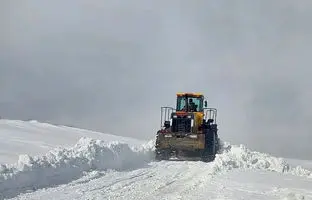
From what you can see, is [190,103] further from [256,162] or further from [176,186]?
[176,186]

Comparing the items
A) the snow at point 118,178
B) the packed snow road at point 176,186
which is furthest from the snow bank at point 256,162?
the packed snow road at point 176,186

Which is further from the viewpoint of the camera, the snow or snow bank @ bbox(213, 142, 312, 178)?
snow bank @ bbox(213, 142, 312, 178)

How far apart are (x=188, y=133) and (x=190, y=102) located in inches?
107

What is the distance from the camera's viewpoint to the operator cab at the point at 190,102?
2583 cm

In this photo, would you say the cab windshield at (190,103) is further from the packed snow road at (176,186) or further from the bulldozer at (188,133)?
the packed snow road at (176,186)

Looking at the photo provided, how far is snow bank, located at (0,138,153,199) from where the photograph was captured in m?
11.0

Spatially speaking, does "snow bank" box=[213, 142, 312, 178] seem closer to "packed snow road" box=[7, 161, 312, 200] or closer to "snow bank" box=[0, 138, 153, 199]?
"packed snow road" box=[7, 161, 312, 200]

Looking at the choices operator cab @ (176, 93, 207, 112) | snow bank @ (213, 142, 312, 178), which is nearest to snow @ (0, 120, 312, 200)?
snow bank @ (213, 142, 312, 178)

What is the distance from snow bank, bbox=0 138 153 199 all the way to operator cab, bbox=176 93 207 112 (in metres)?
5.49

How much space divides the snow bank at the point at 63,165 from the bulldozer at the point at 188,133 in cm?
247

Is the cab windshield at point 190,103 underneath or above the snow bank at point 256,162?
above

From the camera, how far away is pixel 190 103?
2594cm

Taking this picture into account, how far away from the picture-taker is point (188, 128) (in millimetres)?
24406

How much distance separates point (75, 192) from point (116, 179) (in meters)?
2.96
